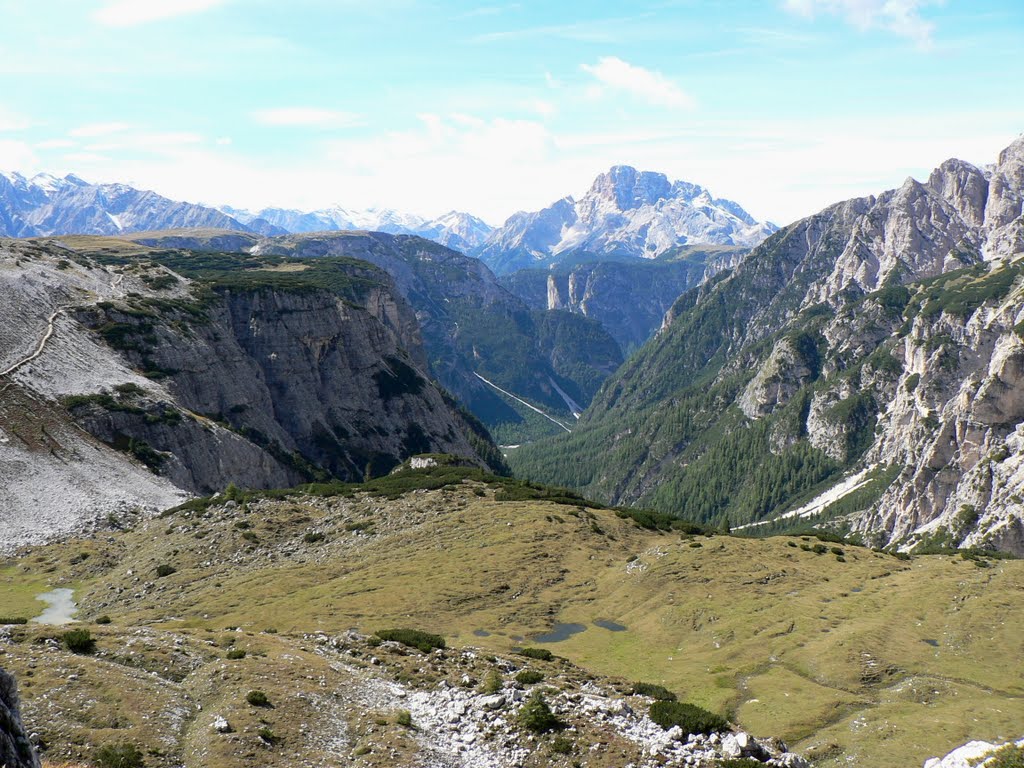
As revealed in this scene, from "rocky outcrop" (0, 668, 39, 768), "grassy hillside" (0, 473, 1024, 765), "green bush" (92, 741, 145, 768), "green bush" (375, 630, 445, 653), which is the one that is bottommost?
"grassy hillside" (0, 473, 1024, 765)

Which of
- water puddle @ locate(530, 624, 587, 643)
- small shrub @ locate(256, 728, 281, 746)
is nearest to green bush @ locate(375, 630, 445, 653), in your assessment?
water puddle @ locate(530, 624, 587, 643)

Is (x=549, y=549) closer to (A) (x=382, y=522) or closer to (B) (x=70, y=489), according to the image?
(A) (x=382, y=522)

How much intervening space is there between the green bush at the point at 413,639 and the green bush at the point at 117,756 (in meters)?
19.3

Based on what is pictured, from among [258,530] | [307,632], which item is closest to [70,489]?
[258,530]

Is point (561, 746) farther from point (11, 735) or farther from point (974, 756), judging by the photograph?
point (11, 735)

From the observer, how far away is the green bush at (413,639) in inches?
1799

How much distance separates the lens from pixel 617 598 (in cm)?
6362

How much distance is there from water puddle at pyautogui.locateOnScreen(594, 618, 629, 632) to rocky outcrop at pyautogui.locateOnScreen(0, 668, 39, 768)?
1756 inches

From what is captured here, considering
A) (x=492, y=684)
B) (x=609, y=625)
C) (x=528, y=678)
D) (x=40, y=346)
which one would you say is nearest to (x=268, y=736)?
(x=492, y=684)

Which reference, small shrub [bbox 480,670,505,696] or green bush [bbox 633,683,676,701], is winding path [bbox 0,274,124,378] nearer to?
small shrub [bbox 480,670,505,696]

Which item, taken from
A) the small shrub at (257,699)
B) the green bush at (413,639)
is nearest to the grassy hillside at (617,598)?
the green bush at (413,639)

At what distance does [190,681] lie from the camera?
3591 centimetres

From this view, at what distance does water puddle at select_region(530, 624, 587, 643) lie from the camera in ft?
182

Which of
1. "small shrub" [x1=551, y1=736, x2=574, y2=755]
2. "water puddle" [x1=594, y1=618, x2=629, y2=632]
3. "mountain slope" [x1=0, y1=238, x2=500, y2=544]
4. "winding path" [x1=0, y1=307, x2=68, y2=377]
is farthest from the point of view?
"winding path" [x1=0, y1=307, x2=68, y2=377]
